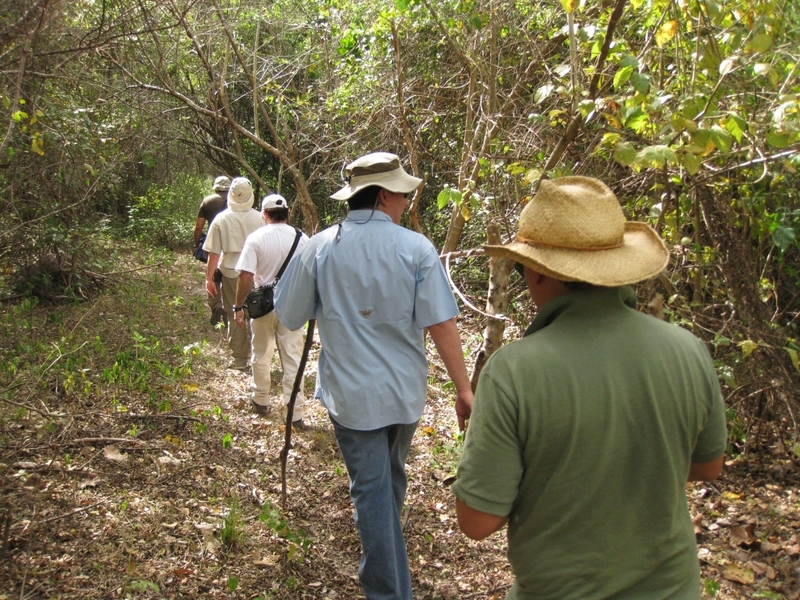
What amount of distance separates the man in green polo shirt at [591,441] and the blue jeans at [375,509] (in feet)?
4.59

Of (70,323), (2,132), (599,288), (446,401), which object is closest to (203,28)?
(70,323)

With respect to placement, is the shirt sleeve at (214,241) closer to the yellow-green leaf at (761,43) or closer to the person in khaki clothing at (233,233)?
the person in khaki clothing at (233,233)

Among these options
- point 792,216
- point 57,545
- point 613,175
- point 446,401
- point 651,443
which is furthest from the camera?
point 446,401

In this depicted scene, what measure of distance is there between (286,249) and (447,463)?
210 centimetres

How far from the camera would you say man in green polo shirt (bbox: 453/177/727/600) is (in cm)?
159

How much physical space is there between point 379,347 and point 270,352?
319cm

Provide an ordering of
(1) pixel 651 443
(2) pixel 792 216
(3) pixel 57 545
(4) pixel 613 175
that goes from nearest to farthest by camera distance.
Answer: (1) pixel 651 443
(3) pixel 57 545
(2) pixel 792 216
(4) pixel 613 175

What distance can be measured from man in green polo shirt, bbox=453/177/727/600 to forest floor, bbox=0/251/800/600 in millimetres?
2229

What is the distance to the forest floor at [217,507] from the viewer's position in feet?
11.8

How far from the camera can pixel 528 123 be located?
18.4 ft

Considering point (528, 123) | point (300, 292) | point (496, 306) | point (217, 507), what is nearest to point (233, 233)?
point (528, 123)

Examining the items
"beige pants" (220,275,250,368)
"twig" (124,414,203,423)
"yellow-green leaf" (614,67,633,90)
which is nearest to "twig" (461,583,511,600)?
"yellow-green leaf" (614,67,633,90)

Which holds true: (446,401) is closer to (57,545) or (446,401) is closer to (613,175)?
(613,175)

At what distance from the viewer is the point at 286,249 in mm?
5672
